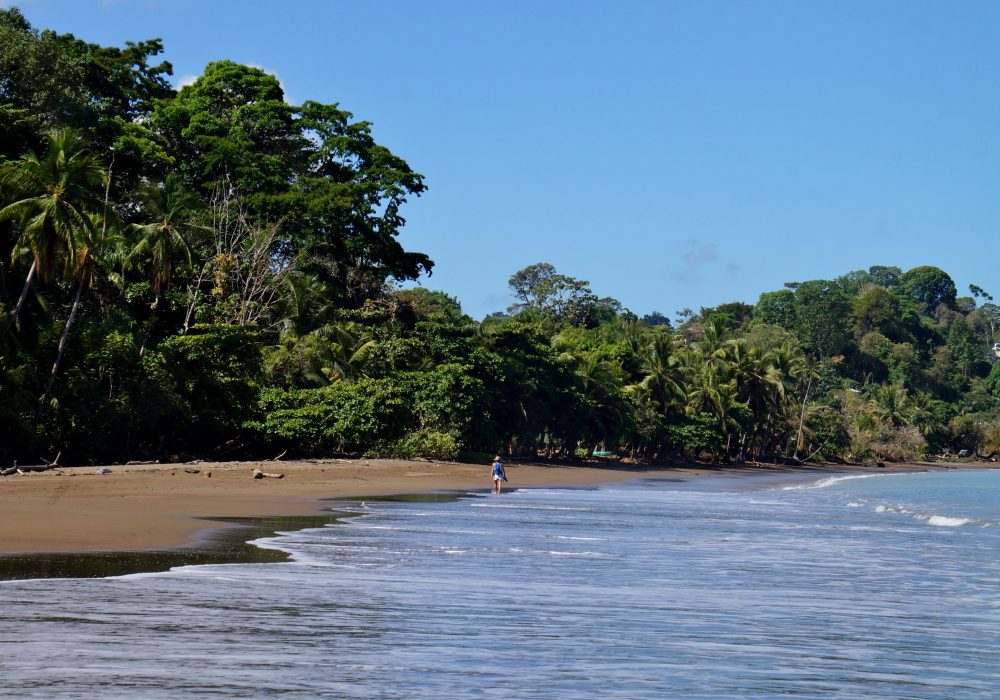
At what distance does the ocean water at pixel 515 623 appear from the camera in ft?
22.9

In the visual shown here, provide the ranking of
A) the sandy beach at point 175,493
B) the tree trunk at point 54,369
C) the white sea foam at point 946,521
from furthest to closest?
the tree trunk at point 54,369 < the white sea foam at point 946,521 < the sandy beach at point 175,493

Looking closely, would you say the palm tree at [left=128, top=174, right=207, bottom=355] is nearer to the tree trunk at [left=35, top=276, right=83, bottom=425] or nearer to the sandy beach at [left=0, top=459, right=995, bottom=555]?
the tree trunk at [left=35, top=276, right=83, bottom=425]

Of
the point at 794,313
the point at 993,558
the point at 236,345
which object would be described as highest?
the point at 794,313

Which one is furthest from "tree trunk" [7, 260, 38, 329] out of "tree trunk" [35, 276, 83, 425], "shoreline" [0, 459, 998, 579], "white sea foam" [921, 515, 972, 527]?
"white sea foam" [921, 515, 972, 527]

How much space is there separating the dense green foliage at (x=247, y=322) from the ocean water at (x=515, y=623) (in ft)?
49.8

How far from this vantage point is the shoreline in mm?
13055

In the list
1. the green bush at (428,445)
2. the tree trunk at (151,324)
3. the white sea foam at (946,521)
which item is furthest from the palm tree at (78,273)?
the white sea foam at (946,521)

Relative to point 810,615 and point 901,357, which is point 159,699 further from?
point 901,357

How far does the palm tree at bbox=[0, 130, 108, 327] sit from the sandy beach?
18.1 ft

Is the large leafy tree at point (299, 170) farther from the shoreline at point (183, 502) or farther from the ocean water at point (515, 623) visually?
Result: the ocean water at point (515, 623)

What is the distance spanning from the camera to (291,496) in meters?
25.1

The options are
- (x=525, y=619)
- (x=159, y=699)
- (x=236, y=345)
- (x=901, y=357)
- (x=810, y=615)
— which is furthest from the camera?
(x=901, y=357)

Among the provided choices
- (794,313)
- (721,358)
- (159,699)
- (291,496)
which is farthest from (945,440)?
(159,699)

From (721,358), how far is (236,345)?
158 ft
